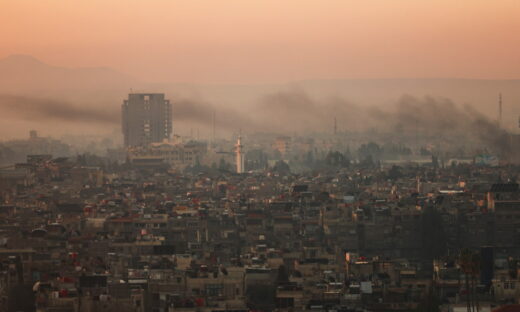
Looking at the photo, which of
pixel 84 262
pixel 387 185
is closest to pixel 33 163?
pixel 387 185

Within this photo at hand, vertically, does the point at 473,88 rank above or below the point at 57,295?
above

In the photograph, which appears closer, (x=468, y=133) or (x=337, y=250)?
(x=337, y=250)

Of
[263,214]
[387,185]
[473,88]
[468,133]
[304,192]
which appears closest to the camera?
[263,214]

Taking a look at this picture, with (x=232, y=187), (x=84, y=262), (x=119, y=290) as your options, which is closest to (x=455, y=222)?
(x=84, y=262)

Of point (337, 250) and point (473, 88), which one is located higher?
point (473, 88)

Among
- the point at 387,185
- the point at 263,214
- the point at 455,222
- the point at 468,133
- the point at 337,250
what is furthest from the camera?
the point at 468,133

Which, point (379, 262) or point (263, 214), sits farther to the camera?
point (263, 214)

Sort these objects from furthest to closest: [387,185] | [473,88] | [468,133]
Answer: [468,133] < [473,88] < [387,185]

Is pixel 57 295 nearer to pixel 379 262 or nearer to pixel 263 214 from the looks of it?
pixel 379 262

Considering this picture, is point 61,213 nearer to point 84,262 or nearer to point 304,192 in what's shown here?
point 304,192
